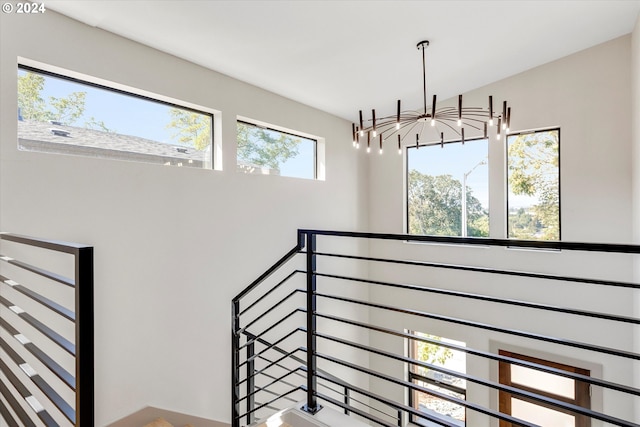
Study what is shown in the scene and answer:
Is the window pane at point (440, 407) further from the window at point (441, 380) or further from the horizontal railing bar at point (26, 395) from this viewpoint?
the horizontal railing bar at point (26, 395)

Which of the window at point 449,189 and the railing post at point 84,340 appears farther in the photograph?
the window at point 449,189

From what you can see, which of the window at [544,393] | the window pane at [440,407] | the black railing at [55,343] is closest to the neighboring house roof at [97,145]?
the black railing at [55,343]

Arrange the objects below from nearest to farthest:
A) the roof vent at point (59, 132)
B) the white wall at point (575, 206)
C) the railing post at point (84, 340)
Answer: the railing post at point (84, 340)
the roof vent at point (59, 132)
the white wall at point (575, 206)

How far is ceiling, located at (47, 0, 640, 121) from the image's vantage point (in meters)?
2.36

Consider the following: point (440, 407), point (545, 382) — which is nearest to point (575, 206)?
point (545, 382)

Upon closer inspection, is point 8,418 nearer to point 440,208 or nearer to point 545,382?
point 440,208

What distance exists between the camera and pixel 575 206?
366cm

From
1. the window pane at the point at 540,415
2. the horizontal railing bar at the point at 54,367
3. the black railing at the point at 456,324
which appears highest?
the horizontal railing bar at the point at 54,367

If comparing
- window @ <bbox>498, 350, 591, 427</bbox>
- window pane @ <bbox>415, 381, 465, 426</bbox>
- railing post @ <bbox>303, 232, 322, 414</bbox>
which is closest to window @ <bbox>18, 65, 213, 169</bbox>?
railing post @ <bbox>303, 232, 322, 414</bbox>

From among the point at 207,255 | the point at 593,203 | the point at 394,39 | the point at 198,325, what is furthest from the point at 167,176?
the point at 593,203

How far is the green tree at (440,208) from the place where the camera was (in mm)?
4406

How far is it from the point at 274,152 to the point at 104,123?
5.72 ft

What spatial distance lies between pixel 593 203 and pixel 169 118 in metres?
4.35

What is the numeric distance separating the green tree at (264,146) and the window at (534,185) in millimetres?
2716
